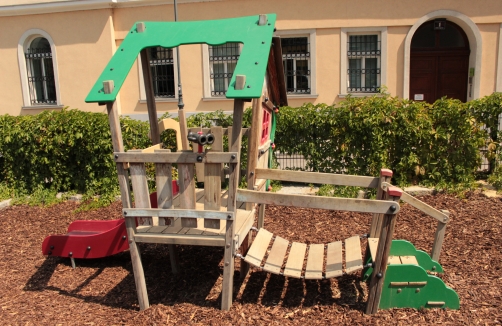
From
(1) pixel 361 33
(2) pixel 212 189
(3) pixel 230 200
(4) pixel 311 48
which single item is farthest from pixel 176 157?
(1) pixel 361 33

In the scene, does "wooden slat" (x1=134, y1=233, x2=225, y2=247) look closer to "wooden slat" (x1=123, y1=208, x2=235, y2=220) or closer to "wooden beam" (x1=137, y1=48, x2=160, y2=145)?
"wooden slat" (x1=123, y1=208, x2=235, y2=220)

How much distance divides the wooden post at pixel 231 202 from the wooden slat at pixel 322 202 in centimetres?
20

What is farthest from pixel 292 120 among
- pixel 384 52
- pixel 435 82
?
pixel 435 82

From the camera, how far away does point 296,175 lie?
425 cm

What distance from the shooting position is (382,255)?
3246mm

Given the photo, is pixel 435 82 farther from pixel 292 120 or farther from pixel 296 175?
pixel 296 175

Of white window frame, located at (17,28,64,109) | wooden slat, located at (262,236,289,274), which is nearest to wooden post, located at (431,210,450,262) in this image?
wooden slat, located at (262,236,289,274)

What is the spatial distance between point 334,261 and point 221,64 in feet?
34.0

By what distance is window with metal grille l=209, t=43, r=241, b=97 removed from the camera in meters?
13.1

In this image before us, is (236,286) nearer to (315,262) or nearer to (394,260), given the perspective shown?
(315,262)

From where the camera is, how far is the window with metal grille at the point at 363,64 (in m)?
12.6

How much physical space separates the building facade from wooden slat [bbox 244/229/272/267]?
30.5ft

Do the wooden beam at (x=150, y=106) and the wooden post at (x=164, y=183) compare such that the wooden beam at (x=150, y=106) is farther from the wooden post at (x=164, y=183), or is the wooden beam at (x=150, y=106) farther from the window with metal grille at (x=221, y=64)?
the window with metal grille at (x=221, y=64)

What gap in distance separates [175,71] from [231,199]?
35.0ft
